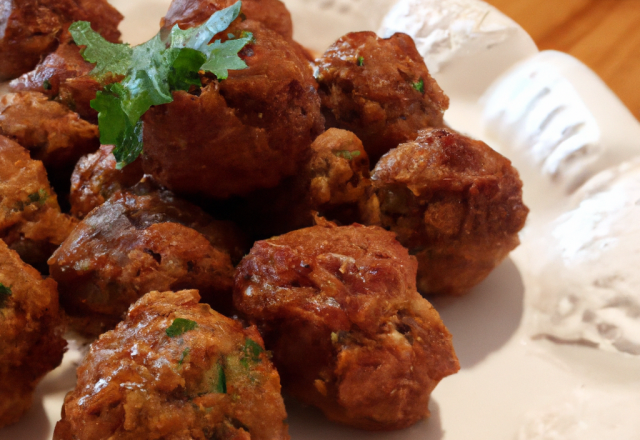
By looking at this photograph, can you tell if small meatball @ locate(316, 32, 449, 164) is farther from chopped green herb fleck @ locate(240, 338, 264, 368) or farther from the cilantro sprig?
chopped green herb fleck @ locate(240, 338, 264, 368)

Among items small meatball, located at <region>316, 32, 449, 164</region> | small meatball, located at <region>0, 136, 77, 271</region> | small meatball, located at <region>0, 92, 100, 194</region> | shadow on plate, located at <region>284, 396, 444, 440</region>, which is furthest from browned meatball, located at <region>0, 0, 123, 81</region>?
shadow on plate, located at <region>284, 396, 444, 440</region>

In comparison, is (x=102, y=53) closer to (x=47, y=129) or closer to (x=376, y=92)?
(x=47, y=129)

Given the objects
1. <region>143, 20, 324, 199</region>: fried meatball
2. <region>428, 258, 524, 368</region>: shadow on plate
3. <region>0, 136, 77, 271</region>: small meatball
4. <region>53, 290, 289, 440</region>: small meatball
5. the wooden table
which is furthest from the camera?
the wooden table

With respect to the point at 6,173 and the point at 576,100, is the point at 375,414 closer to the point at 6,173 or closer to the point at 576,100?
the point at 6,173

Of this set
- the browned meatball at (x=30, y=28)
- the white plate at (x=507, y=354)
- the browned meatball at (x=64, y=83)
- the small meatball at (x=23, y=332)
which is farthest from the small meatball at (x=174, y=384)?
the browned meatball at (x=30, y=28)

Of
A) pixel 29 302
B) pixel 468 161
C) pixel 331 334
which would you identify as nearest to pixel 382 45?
pixel 468 161

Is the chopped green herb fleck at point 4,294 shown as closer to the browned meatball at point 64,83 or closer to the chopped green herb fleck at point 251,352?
the chopped green herb fleck at point 251,352
